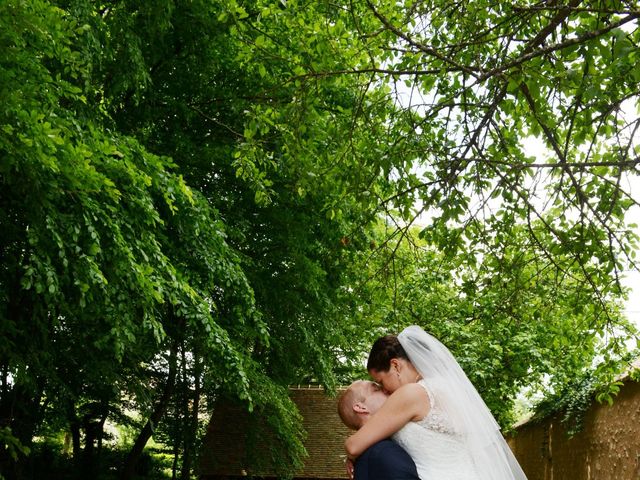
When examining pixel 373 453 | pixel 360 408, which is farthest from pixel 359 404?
pixel 373 453

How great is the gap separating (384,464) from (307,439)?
25.6 m

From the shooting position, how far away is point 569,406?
56.7 feet

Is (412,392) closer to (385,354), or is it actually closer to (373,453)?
(385,354)

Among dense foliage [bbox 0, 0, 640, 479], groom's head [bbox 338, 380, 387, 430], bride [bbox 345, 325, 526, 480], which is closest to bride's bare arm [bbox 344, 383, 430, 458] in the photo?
bride [bbox 345, 325, 526, 480]

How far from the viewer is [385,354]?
13.9 ft

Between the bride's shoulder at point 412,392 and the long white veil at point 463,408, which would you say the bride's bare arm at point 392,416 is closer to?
the bride's shoulder at point 412,392

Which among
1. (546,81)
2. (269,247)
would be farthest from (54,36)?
(269,247)

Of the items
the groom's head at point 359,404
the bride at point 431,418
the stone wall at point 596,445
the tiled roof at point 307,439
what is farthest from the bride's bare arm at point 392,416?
the tiled roof at point 307,439

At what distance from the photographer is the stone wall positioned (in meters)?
13.6

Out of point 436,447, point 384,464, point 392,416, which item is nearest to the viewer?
point 384,464

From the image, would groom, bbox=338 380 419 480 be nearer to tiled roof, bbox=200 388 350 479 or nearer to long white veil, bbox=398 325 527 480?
long white veil, bbox=398 325 527 480

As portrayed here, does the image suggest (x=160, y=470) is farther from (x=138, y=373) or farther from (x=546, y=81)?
(x=546, y=81)

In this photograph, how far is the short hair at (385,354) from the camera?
4.22 metres

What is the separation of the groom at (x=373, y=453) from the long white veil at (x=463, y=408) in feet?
1.14
